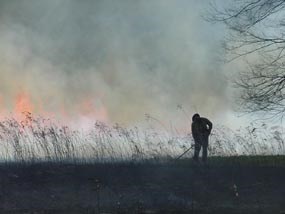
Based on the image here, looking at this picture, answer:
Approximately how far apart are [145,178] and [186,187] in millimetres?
1118

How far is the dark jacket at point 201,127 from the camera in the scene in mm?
17969

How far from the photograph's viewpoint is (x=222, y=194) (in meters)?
14.7

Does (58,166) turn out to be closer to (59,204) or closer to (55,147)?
(55,147)

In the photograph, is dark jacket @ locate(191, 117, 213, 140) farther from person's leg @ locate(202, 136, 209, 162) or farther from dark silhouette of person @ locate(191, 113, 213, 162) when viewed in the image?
person's leg @ locate(202, 136, 209, 162)

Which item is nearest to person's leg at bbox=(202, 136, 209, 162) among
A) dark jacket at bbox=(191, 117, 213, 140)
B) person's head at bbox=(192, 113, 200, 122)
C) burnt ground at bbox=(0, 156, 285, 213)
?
dark jacket at bbox=(191, 117, 213, 140)

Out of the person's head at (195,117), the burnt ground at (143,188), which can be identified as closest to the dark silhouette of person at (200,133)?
the person's head at (195,117)

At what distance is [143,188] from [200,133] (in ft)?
12.5

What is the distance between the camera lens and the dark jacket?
1797 centimetres

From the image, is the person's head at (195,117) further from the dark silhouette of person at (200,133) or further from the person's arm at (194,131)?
the person's arm at (194,131)

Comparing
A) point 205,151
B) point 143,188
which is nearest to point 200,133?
point 205,151

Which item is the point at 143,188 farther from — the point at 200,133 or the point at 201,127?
the point at 201,127

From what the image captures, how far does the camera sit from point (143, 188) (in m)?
14.8

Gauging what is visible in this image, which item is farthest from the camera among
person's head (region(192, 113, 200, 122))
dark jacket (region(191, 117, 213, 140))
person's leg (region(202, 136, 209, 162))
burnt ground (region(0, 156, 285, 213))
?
person's head (region(192, 113, 200, 122))

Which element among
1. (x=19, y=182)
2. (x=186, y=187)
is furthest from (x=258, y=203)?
(x=19, y=182)
